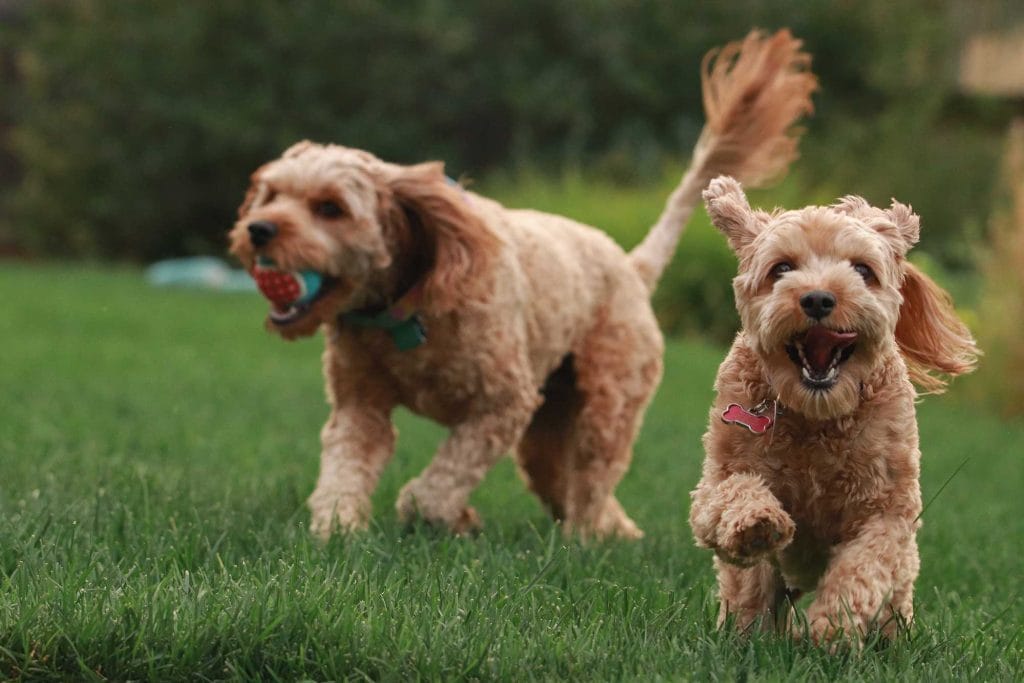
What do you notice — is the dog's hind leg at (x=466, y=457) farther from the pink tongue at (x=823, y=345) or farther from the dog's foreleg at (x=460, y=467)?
the pink tongue at (x=823, y=345)

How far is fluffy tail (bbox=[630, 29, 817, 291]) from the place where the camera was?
20.8 feet

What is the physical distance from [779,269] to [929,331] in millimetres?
662

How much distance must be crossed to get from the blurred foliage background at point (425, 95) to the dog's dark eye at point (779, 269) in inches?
718

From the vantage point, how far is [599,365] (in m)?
6.45

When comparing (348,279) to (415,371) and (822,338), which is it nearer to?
(415,371)

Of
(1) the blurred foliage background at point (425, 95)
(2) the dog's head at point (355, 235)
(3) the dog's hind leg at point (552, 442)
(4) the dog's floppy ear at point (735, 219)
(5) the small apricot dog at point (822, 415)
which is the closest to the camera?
(5) the small apricot dog at point (822, 415)

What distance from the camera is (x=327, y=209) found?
552 cm

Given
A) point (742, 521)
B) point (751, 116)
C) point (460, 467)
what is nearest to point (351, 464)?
point (460, 467)

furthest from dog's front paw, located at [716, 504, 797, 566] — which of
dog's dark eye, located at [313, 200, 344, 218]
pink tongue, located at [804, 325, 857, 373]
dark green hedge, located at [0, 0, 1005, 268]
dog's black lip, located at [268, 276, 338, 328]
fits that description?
dark green hedge, located at [0, 0, 1005, 268]

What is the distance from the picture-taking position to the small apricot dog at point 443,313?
548 centimetres

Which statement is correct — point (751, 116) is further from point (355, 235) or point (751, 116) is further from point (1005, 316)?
point (1005, 316)

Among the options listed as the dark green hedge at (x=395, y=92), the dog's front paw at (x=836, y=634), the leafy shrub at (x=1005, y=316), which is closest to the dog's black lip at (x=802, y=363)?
the dog's front paw at (x=836, y=634)

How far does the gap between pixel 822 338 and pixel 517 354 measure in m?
2.22

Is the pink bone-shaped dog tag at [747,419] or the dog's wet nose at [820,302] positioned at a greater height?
the dog's wet nose at [820,302]
